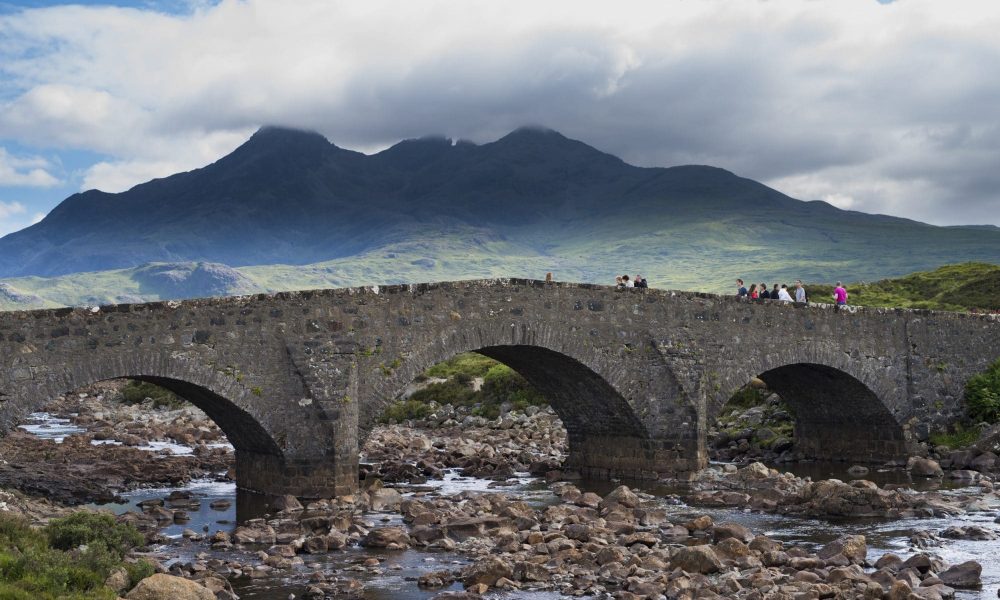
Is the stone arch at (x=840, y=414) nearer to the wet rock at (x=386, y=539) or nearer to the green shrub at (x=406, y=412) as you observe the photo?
the wet rock at (x=386, y=539)

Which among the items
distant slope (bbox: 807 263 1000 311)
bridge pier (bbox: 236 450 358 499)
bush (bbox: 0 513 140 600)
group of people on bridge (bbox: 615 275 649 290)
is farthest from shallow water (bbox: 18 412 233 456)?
distant slope (bbox: 807 263 1000 311)

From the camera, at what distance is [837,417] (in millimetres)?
33469

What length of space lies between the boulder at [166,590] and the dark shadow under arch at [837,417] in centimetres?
2182

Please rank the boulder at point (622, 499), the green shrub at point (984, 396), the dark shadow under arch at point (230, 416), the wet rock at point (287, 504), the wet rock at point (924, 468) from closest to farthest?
Result: the wet rock at point (287, 504) → the dark shadow under arch at point (230, 416) → the boulder at point (622, 499) → the wet rock at point (924, 468) → the green shrub at point (984, 396)

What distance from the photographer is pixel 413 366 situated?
23.2 meters

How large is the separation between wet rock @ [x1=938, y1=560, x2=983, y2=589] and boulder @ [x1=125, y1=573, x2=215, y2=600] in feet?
33.9

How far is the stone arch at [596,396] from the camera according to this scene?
2444cm

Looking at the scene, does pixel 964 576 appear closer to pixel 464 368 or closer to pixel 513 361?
pixel 513 361

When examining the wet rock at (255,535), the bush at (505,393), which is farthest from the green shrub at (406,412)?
the wet rock at (255,535)

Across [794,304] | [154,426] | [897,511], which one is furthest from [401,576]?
[154,426]

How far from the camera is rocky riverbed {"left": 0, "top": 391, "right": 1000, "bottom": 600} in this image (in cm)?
1533

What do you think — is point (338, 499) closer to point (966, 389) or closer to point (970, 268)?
point (966, 389)

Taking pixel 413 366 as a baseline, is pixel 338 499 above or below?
below

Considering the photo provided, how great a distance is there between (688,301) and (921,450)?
10160 millimetres
